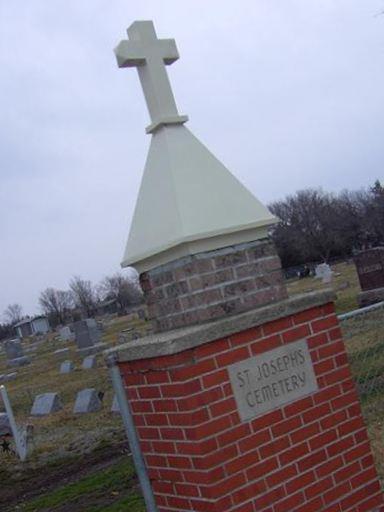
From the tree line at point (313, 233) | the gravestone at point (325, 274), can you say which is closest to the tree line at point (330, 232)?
the tree line at point (313, 233)

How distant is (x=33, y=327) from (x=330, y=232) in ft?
144

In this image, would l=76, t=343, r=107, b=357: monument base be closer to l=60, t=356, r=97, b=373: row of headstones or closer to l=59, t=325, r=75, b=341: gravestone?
l=60, t=356, r=97, b=373: row of headstones

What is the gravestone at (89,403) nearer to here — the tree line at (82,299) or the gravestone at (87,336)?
the gravestone at (87,336)

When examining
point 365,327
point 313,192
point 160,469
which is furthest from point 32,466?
point 313,192

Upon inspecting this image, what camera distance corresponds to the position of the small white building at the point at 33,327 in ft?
301

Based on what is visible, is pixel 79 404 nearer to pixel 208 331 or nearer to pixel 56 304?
pixel 208 331

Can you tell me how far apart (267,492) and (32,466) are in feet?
25.2

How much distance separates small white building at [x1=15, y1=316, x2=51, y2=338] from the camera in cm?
9189

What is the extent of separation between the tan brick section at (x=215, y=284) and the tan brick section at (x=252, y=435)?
18 centimetres

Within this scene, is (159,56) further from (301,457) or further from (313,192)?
(313,192)

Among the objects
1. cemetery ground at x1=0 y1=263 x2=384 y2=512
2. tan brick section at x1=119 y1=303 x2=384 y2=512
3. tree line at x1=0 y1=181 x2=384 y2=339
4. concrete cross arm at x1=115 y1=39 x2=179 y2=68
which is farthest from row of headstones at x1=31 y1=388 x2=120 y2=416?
tree line at x1=0 y1=181 x2=384 y2=339

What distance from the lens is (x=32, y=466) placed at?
390 inches

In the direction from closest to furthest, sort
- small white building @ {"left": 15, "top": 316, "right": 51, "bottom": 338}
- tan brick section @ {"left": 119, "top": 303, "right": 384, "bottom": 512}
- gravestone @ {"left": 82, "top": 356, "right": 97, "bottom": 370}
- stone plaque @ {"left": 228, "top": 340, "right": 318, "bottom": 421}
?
tan brick section @ {"left": 119, "top": 303, "right": 384, "bottom": 512} → stone plaque @ {"left": 228, "top": 340, "right": 318, "bottom": 421} → gravestone @ {"left": 82, "top": 356, "right": 97, "bottom": 370} → small white building @ {"left": 15, "top": 316, "right": 51, "bottom": 338}

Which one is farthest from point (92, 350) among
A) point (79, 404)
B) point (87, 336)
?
point (79, 404)
